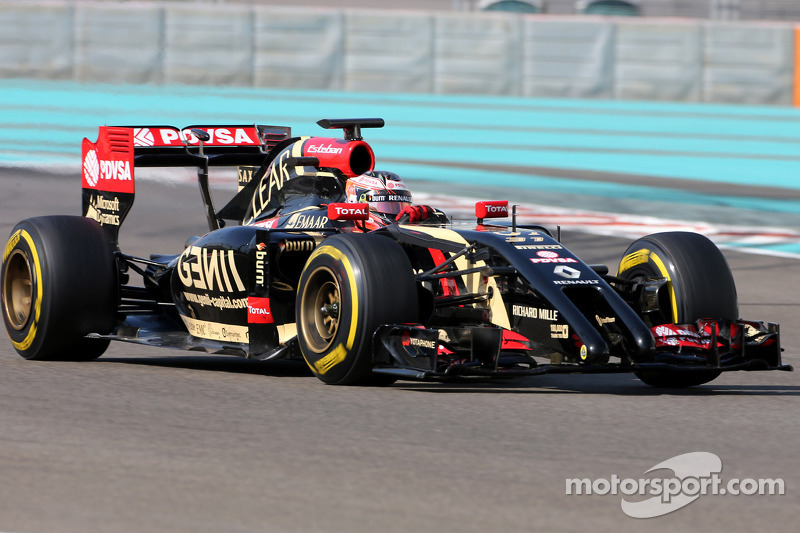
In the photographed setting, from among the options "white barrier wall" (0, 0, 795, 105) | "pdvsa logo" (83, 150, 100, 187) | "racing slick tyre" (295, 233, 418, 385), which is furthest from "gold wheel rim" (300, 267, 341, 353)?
"white barrier wall" (0, 0, 795, 105)

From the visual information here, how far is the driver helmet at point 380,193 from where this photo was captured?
27.2 ft

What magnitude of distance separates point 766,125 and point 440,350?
1975 centimetres

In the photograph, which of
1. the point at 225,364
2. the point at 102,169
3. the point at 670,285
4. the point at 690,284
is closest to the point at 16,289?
the point at 102,169

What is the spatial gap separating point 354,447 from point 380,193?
9.01 feet

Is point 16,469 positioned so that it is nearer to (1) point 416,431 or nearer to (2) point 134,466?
(2) point 134,466

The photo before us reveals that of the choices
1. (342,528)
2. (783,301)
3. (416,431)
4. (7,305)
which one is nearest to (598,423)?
(416,431)

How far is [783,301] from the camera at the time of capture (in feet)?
38.1

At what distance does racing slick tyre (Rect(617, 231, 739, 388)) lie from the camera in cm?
755

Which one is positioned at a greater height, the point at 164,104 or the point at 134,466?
the point at 164,104

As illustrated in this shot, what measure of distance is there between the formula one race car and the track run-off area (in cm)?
713

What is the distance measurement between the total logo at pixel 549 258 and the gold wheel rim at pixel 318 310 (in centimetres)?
104

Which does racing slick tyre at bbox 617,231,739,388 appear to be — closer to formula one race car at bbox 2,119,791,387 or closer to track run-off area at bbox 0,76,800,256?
formula one race car at bbox 2,119,791,387

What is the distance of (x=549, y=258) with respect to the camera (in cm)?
719

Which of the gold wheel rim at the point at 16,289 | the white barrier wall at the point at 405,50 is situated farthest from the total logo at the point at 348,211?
the white barrier wall at the point at 405,50
